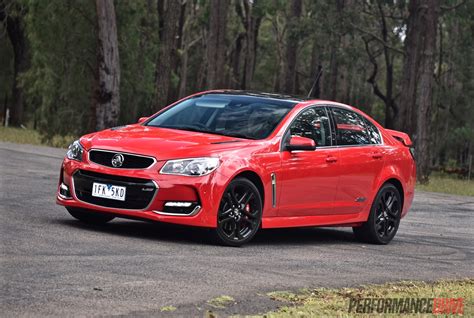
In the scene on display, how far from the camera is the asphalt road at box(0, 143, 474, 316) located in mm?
7980

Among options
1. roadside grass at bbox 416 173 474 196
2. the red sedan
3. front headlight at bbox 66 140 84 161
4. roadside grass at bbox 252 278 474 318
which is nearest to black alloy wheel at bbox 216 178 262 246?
the red sedan

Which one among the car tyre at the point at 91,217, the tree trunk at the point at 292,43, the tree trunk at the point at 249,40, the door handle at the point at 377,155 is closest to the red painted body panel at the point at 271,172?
the door handle at the point at 377,155

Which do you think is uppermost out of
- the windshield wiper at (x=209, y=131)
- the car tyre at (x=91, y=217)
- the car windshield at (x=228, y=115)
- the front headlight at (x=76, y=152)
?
the car windshield at (x=228, y=115)

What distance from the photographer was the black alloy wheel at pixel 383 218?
45.7 feet

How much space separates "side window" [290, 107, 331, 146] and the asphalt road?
3.90 feet

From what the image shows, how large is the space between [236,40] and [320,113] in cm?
7003

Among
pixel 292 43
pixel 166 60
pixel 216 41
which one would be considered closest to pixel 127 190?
pixel 166 60

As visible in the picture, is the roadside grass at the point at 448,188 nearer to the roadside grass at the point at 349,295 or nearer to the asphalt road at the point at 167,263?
the asphalt road at the point at 167,263

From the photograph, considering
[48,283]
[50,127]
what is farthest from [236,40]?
[48,283]

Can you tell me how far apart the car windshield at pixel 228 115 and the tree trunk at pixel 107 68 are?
911 inches

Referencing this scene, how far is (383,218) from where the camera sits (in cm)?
1412

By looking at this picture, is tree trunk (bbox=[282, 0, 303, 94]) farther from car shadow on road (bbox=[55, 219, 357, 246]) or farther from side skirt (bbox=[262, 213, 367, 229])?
side skirt (bbox=[262, 213, 367, 229])

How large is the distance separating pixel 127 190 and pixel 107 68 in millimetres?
25512

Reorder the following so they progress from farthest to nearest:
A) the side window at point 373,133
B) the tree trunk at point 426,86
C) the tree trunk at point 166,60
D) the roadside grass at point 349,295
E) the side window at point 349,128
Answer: the tree trunk at point 166,60, the tree trunk at point 426,86, the side window at point 373,133, the side window at point 349,128, the roadside grass at point 349,295
